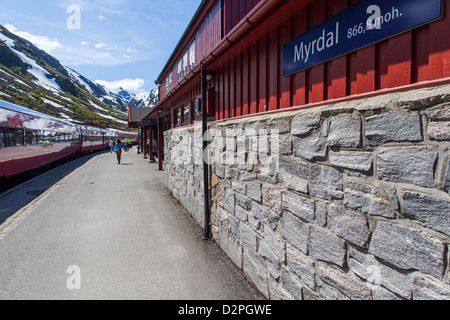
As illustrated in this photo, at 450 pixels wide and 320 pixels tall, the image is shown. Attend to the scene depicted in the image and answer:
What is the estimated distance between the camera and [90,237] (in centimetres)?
528

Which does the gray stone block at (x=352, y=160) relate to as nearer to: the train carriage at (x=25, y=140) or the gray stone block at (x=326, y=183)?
the gray stone block at (x=326, y=183)

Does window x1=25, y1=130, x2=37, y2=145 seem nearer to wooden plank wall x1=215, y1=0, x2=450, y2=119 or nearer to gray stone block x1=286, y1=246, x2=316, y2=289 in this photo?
wooden plank wall x1=215, y1=0, x2=450, y2=119

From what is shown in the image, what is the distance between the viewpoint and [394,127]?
1.74 meters

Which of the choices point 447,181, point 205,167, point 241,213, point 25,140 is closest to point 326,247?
point 447,181

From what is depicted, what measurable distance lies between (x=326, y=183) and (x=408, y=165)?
28.6 inches

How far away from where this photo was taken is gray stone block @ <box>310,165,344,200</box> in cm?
219

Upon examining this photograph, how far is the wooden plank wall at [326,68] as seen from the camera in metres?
1.71

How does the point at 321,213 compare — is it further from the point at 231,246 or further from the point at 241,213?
the point at 231,246

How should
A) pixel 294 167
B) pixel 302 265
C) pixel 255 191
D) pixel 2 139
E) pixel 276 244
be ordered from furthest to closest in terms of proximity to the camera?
1. pixel 2 139
2. pixel 255 191
3. pixel 276 244
4. pixel 294 167
5. pixel 302 265

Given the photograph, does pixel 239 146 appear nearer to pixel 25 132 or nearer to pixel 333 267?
pixel 333 267

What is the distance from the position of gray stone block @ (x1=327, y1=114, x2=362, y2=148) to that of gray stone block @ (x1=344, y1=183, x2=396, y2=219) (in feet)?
1.08

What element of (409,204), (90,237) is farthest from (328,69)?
(90,237)

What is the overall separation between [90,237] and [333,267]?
473cm
